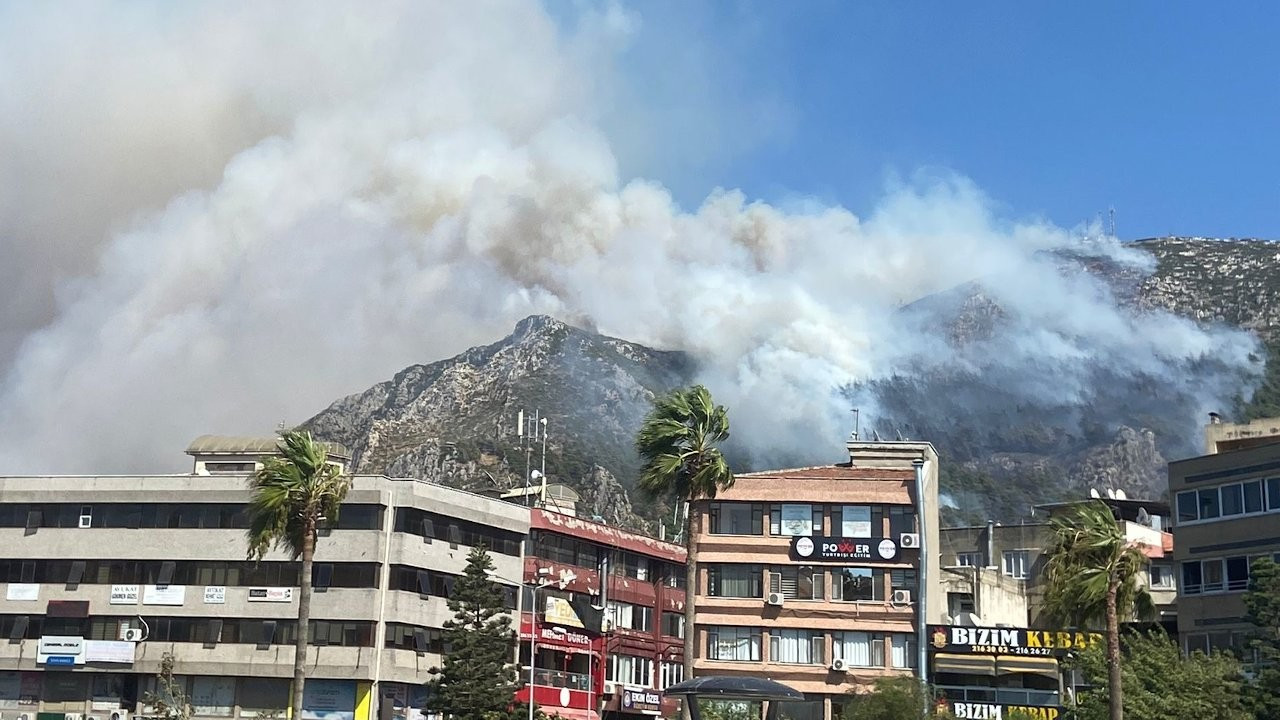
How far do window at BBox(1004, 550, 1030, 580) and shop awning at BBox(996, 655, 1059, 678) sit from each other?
78.8 ft

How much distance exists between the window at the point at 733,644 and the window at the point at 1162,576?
3389cm

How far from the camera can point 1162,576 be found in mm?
112062

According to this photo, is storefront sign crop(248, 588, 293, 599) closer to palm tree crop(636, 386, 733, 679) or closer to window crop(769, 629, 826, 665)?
palm tree crop(636, 386, 733, 679)

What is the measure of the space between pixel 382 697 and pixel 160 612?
1467 cm

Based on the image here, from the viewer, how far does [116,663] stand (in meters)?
91.4

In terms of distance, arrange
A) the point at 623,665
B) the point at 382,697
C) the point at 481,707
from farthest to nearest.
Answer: the point at 623,665
the point at 382,697
the point at 481,707

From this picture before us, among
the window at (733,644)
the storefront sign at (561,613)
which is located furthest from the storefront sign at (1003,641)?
the storefront sign at (561,613)

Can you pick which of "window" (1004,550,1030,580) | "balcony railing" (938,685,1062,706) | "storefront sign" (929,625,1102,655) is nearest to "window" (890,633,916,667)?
"storefront sign" (929,625,1102,655)

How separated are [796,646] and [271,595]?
3212 centimetres

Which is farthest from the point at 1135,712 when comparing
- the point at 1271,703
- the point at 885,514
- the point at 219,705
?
the point at 219,705

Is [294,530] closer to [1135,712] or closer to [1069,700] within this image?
[1135,712]

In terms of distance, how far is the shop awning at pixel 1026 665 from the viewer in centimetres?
9475

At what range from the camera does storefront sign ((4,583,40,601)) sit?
93375mm

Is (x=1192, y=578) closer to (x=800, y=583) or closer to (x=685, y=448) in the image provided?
(x=800, y=583)
